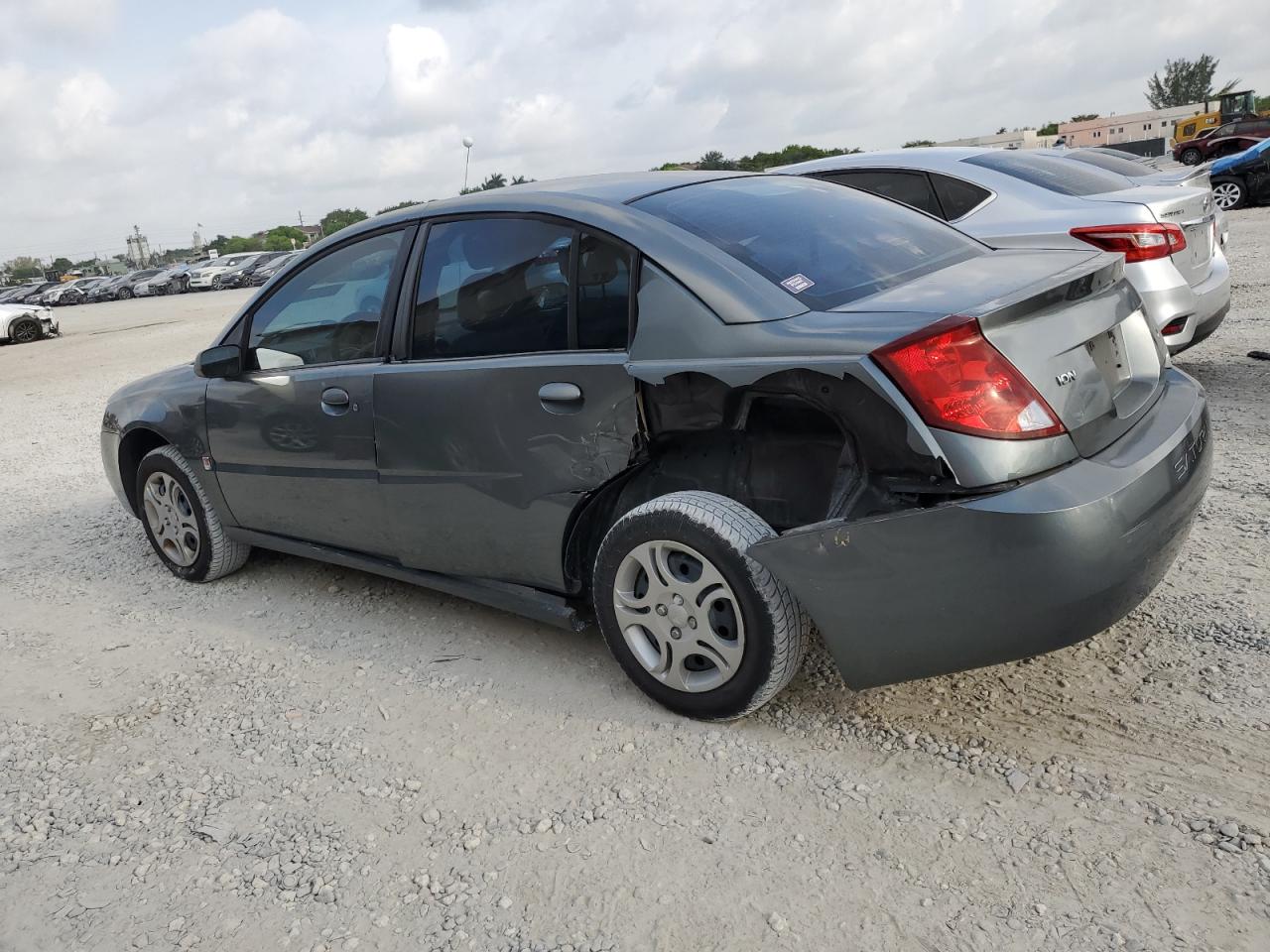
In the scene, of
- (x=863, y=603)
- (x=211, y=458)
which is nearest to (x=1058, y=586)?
(x=863, y=603)

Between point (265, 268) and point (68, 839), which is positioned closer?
point (68, 839)

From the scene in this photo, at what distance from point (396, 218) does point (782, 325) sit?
69.1 inches

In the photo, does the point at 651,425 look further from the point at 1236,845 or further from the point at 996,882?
the point at 1236,845

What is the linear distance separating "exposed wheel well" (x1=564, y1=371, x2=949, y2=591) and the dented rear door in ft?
0.30

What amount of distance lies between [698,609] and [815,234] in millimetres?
1236

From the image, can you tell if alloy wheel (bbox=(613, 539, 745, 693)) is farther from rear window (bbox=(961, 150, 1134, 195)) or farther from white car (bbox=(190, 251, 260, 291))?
white car (bbox=(190, 251, 260, 291))

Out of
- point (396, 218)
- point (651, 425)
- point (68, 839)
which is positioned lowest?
point (68, 839)

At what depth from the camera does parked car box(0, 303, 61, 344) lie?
22.3 m

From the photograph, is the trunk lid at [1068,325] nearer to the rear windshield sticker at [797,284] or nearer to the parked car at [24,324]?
the rear windshield sticker at [797,284]

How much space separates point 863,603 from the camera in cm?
264

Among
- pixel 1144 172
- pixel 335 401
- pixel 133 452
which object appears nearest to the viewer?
pixel 335 401

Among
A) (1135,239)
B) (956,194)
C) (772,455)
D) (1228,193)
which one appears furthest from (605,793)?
(1228,193)

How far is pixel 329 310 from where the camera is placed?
398 cm

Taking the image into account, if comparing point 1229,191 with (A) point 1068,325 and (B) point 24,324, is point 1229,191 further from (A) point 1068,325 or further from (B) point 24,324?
(B) point 24,324
